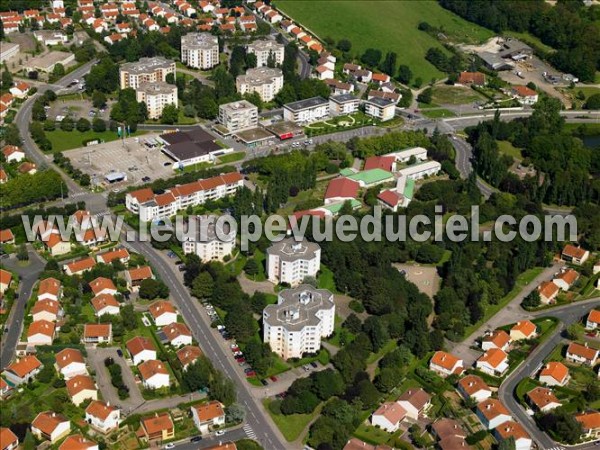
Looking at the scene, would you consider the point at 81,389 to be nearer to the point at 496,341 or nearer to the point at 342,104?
the point at 496,341

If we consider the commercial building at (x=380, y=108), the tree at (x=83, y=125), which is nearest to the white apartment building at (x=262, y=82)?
the commercial building at (x=380, y=108)

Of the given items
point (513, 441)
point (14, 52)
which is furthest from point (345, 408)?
point (14, 52)

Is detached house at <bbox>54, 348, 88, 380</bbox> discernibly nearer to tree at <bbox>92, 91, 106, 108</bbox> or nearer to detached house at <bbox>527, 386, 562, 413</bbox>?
detached house at <bbox>527, 386, 562, 413</bbox>

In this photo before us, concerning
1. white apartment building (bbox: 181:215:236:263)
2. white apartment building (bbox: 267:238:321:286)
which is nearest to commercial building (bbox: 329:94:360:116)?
white apartment building (bbox: 181:215:236:263)

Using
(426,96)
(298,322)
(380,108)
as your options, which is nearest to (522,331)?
(298,322)

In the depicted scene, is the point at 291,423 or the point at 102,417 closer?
the point at 102,417

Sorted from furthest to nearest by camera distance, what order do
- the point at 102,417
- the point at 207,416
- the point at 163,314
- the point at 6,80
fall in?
the point at 6,80 → the point at 163,314 → the point at 207,416 → the point at 102,417

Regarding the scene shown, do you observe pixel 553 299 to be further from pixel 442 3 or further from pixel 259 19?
pixel 442 3
